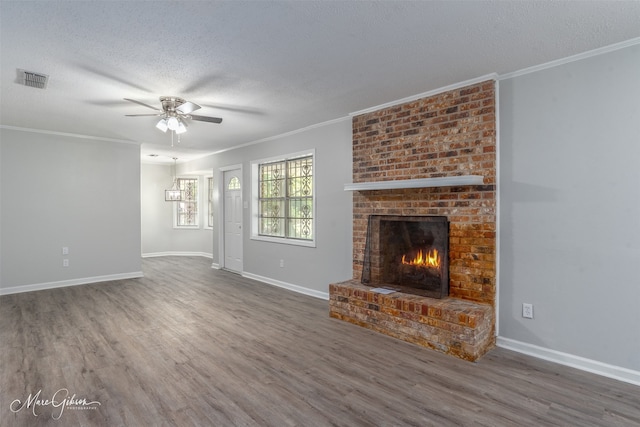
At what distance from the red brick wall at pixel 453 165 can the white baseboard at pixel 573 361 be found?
0.43 metres

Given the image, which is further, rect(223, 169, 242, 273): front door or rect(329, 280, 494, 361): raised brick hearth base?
rect(223, 169, 242, 273): front door

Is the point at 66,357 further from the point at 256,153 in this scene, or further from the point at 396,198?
the point at 256,153

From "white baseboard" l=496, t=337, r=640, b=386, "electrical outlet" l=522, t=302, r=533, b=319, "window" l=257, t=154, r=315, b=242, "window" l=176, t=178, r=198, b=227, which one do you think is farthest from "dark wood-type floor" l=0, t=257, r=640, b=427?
"window" l=176, t=178, r=198, b=227

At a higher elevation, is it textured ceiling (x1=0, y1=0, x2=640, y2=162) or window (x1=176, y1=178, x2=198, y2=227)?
textured ceiling (x1=0, y1=0, x2=640, y2=162)

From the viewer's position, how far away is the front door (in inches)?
265

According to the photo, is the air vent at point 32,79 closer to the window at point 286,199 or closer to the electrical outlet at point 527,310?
the window at point 286,199

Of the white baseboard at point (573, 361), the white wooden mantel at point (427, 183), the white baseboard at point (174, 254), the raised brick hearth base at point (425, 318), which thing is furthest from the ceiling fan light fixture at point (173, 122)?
the white baseboard at point (174, 254)

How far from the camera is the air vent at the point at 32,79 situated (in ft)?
9.85

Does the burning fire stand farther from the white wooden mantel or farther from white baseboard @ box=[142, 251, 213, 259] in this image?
white baseboard @ box=[142, 251, 213, 259]

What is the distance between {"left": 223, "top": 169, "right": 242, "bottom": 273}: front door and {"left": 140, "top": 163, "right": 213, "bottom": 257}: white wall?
196 centimetres

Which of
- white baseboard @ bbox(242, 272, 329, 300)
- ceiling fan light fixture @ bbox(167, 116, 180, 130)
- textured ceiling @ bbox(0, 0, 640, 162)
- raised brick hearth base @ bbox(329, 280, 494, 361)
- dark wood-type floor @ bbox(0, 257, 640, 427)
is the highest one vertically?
textured ceiling @ bbox(0, 0, 640, 162)

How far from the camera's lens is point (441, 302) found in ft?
10.4

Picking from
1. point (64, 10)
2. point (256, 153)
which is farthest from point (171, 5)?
point (256, 153)

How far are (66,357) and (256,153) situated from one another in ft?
13.7
